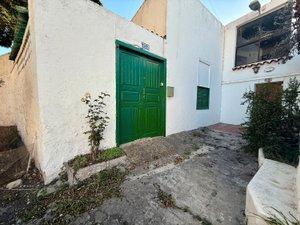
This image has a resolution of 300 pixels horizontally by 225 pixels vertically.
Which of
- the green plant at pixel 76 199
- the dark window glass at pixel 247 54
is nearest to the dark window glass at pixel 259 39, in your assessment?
the dark window glass at pixel 247 54

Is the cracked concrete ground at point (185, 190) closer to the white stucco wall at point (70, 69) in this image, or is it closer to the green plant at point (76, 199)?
the green plant at point (76, 199)

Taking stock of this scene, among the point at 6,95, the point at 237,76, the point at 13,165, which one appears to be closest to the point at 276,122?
the point at 237,76

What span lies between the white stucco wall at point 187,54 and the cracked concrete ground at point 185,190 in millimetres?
1618

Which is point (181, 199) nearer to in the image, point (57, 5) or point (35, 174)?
point (35, 174)

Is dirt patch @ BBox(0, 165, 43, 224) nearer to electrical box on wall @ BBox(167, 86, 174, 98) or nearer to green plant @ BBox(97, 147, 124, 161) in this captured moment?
green plant @ BBox(97, 147, 124, 161)

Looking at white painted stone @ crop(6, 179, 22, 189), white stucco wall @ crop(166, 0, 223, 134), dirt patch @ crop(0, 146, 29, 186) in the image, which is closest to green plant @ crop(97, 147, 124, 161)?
white painted stone @ crop(6, 179, 22, 189)

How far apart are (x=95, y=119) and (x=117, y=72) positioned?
1.18m

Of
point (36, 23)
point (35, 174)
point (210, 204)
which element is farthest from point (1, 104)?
point (210, 204)

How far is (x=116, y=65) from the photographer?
384 centimetres

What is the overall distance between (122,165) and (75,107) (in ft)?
4.76

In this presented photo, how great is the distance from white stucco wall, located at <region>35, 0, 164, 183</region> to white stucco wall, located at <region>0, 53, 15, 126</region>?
20.4ft

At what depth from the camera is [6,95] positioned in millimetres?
7965

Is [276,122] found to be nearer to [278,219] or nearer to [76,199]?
[278,219]

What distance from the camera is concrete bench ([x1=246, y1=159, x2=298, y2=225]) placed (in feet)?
5.68
